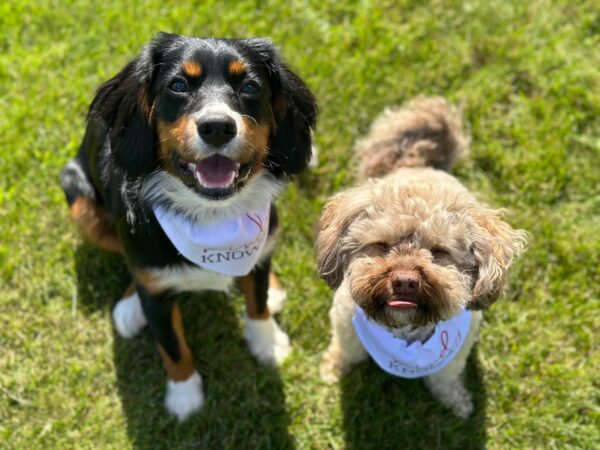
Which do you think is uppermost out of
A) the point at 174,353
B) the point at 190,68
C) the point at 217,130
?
the point at 190,68

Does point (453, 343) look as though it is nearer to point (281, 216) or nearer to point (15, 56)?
point (281, 216)

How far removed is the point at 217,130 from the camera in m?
2.74

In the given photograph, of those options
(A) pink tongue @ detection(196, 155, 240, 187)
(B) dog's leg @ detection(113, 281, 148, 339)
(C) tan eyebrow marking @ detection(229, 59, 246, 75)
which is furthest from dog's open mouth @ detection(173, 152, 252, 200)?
(B) dog's leg @ detection(113, 281, 148, 339)

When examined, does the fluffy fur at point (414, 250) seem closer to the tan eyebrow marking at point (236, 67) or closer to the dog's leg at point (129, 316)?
the tan eyebrow marking at point (236, 67)

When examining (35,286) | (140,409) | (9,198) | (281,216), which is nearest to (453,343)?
(281,216)

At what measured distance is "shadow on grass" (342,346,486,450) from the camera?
3914 mm

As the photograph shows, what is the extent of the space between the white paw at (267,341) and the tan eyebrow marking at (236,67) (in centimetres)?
167

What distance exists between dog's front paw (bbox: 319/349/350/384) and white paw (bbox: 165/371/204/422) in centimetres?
79

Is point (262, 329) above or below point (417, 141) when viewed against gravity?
below

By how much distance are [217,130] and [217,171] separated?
1.01 ft

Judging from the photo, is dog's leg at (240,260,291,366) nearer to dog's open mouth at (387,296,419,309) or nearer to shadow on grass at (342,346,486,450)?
shadow on grass at (342,346,486,450)

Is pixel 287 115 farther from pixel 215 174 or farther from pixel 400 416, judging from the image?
pixel 400 416

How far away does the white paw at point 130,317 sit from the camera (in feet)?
13.5

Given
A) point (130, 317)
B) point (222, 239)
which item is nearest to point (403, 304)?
point (222, 239)
